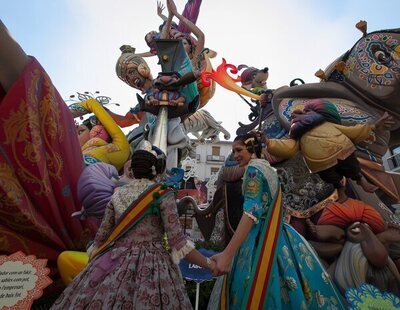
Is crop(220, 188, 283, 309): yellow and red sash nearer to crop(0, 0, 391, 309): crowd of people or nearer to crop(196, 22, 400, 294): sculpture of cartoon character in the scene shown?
crop(0, 0, 391, 309): crowd of people

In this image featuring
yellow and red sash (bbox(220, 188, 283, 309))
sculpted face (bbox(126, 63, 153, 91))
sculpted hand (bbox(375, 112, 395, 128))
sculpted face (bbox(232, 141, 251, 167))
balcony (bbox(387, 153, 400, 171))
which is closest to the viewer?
yellow and red sash (bbox(220, 188, 283, 309))

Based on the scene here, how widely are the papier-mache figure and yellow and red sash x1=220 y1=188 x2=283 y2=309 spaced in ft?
5.05

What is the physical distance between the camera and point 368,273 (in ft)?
9.58

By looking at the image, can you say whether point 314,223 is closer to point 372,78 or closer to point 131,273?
point 372,78

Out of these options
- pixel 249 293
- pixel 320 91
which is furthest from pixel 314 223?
pixel 249 293

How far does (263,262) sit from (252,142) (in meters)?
0.67

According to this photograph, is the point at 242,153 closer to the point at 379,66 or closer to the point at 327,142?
the point at 327,142

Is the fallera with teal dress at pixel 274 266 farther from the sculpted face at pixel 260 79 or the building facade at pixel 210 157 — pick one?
the building facade at pixel 210 157

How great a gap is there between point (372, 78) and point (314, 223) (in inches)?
78.3

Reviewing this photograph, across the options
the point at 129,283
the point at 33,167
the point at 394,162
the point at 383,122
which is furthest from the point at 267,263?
the point at 394,162

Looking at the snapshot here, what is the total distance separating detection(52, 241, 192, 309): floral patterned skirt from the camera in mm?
1366

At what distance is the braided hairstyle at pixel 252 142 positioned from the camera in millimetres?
1968

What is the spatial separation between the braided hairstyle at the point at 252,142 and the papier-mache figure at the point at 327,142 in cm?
127

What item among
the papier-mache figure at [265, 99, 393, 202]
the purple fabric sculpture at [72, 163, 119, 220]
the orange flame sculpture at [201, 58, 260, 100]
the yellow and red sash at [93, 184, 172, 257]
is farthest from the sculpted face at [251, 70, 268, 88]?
the yellow and red sash at [93, 184, 172, 257]
